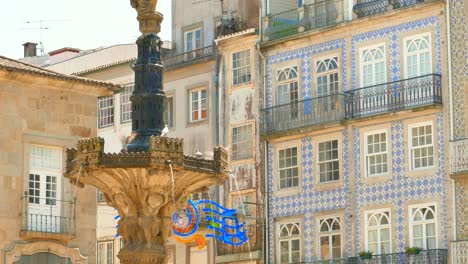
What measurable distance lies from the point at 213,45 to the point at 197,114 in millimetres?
2352

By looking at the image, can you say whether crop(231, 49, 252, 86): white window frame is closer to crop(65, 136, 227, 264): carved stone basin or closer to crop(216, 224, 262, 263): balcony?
crop(216, 224, 262, 263): balcony

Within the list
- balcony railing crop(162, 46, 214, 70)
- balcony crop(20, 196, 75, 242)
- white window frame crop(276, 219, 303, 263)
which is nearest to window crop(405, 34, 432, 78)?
white window frame crop(276, 219, 303, 263)

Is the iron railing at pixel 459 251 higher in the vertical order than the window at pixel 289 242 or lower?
lower

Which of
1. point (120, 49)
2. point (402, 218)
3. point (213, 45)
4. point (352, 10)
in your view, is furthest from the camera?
point (120, 49)

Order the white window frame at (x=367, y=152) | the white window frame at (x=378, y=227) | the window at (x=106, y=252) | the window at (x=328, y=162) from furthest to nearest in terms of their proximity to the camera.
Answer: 1. the window at (x=106, y=252)
2. the window at (x=328, y=162)
3. the white window frame at (x=367, y=152)
4. the white window frame at (x=378, y=227)

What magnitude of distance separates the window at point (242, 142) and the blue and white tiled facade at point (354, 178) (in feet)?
3.16

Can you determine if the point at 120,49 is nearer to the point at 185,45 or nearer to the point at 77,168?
the point at 185,45

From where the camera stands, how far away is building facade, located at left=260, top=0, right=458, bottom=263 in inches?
1549

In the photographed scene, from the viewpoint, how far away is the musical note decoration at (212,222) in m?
42.2

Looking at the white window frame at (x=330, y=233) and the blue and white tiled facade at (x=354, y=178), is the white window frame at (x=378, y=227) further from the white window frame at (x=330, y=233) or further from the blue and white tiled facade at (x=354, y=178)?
the white window frame at (x=330, y=233)

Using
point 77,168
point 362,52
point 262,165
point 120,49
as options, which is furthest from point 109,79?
point 77,168

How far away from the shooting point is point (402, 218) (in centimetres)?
3969

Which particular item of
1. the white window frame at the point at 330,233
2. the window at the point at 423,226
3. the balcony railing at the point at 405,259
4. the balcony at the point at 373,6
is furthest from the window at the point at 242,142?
the window at the point at 423,226

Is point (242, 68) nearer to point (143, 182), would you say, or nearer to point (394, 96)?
point (394, 96)
